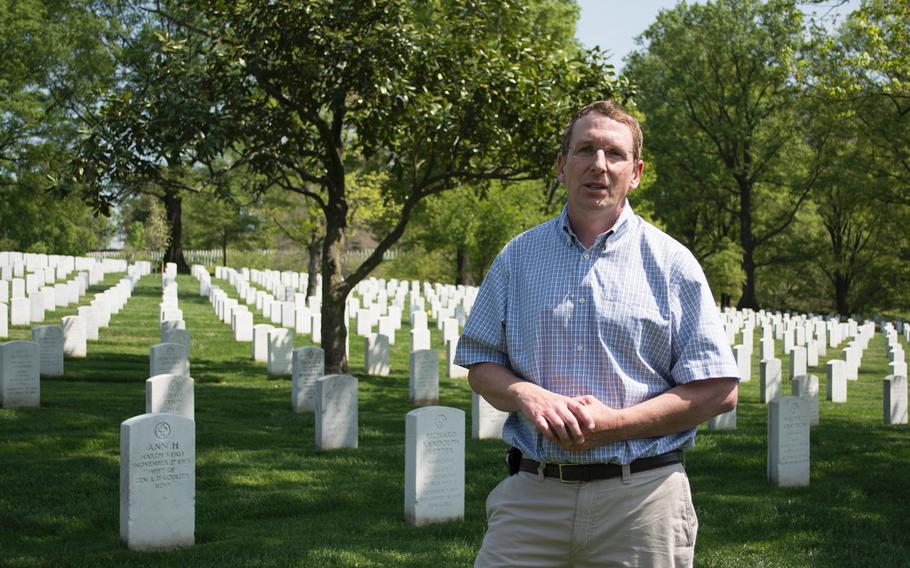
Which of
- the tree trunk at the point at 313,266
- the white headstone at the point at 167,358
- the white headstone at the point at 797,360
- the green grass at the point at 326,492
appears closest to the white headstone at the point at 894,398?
the green grass at the point at 326,492

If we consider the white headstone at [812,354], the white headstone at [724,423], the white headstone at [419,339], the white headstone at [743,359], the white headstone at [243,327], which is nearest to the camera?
the white headstone at [724,423]

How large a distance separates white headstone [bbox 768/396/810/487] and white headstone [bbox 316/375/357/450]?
14.9ft

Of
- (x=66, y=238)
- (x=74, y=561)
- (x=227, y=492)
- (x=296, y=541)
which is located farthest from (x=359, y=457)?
(x=66, y=238)

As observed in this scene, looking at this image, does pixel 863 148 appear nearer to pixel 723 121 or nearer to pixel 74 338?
pixel 723 121

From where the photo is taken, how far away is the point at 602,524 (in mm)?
2975

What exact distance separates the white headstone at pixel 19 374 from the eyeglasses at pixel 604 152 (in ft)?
38.1

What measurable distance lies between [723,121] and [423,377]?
38.6 metres

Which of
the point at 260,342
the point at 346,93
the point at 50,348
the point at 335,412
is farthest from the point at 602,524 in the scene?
the point at 260,342

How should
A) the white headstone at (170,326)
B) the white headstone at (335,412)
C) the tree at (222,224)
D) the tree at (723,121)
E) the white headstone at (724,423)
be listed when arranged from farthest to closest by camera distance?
the tree at (222,224)
the tree at (723,121)
the white headstone at (170,326)
the white headstone at (724,423)
the white headstone at (335,412)

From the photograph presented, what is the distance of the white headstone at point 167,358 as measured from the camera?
14.3 meters

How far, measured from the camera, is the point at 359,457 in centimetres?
1066

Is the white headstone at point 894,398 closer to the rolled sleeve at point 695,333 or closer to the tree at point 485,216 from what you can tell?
the rolled sleeve at point 695,333

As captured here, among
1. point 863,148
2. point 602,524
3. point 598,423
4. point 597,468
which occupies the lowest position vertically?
point 602,524

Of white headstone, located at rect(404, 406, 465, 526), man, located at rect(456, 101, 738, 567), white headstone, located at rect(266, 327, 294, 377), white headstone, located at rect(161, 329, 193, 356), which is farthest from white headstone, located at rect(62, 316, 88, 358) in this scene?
man, located at rect(456, 101, 738, 567)
